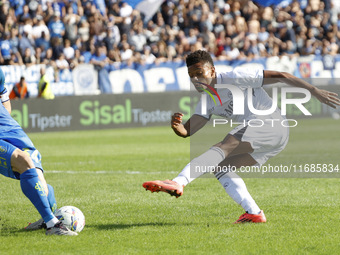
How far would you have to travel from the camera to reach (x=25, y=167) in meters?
5.80

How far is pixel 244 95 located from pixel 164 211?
1.85 meters

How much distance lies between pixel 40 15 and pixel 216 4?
8541 millimetres

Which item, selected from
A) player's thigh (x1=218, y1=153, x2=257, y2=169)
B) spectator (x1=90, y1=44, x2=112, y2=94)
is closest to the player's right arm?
player's thigh (x1=218, y1=153, x2=257, y2=169)

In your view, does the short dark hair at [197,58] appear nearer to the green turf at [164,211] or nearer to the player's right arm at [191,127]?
the player's right arm at [191,127]

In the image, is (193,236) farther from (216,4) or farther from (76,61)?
(216,4)

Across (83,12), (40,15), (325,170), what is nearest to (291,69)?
(83,12)

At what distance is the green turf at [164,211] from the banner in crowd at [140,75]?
6.73 meters

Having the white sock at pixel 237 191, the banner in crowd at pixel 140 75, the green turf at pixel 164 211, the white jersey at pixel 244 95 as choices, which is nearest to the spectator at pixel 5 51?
the banner in crowd at pixel 140 75

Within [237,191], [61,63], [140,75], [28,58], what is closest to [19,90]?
[28,58]

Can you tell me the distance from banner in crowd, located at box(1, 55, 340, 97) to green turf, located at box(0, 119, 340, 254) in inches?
265

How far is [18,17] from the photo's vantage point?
2147 centimetres

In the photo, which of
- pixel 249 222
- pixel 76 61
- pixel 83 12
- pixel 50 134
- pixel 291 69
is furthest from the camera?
pixel 291 69

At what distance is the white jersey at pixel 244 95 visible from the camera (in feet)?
20.9

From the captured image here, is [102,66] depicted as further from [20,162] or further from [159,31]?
[20,162]
